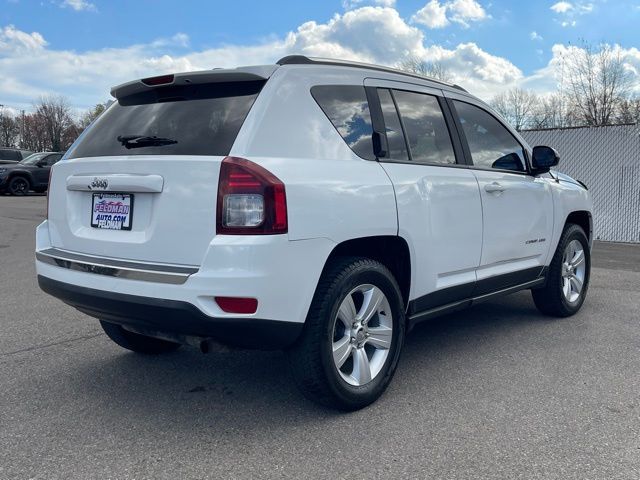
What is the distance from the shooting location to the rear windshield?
9.90 feet

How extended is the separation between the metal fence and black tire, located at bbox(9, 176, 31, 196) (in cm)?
1996

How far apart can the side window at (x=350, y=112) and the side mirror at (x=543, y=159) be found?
6.34ft

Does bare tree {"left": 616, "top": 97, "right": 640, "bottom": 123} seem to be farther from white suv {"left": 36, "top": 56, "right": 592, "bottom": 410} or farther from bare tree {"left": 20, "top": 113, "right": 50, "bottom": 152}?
bare tree {"left": 20, "top": 113, "right": 50, "bottom": 152}

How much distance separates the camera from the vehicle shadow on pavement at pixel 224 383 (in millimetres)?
3289

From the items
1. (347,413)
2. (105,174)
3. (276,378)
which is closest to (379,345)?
(347,413)

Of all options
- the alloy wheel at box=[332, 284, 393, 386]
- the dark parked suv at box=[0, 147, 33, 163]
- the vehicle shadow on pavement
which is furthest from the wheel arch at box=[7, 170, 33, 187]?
the alloy wheel at box=[332, 284, 393, 386]

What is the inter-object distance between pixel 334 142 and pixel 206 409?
165 centimetres

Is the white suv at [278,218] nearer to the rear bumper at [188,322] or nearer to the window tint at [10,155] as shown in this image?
the rear bumper at [188,322]

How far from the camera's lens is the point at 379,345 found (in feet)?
11.5

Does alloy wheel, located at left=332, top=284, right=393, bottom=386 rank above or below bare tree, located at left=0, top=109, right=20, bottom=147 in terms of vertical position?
below

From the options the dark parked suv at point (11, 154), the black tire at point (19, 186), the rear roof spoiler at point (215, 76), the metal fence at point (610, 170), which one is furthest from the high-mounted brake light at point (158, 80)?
the dark parked suv at point (11, 154)

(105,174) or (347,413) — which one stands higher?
(105,174)

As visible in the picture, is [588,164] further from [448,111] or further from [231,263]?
[231,263]

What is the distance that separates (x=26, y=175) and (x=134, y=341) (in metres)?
22.6
